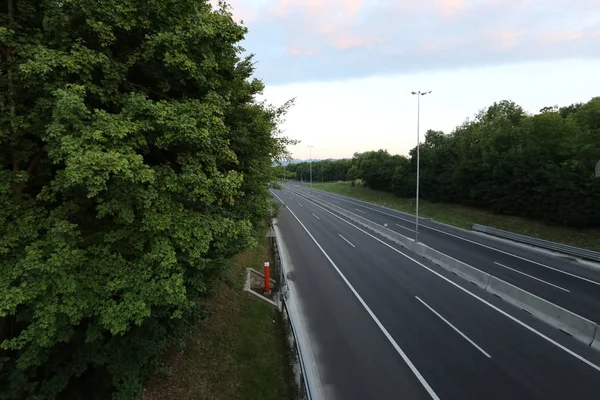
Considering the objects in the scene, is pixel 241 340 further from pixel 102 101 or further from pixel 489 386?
pixel 102 101

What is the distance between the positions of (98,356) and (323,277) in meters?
12.9

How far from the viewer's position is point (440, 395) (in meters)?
8.58

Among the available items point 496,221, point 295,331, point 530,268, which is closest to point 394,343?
point 295,331

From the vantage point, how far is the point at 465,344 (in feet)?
35.9

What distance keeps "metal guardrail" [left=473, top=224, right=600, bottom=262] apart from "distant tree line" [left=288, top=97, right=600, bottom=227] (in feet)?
14.0

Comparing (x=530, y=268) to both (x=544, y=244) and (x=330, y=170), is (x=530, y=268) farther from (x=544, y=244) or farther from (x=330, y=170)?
(x=330, y=170)

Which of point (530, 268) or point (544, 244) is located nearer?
point (530, 268)

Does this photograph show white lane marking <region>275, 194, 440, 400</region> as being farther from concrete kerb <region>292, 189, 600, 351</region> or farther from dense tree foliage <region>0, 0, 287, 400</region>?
dense tree foliage <region>0, 0, 287, 400</region>

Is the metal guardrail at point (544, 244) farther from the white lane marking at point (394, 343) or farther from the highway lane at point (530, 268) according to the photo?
the white lane marking at point (394, 343)

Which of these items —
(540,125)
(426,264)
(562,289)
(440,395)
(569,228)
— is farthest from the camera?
(540,125)

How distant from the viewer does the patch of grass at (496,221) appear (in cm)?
2484

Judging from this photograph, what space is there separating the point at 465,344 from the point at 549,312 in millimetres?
4504

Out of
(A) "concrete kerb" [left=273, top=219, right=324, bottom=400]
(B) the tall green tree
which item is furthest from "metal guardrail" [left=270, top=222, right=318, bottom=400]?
(B) the tall green tree

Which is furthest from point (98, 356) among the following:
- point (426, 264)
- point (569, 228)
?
point (569, 228)
